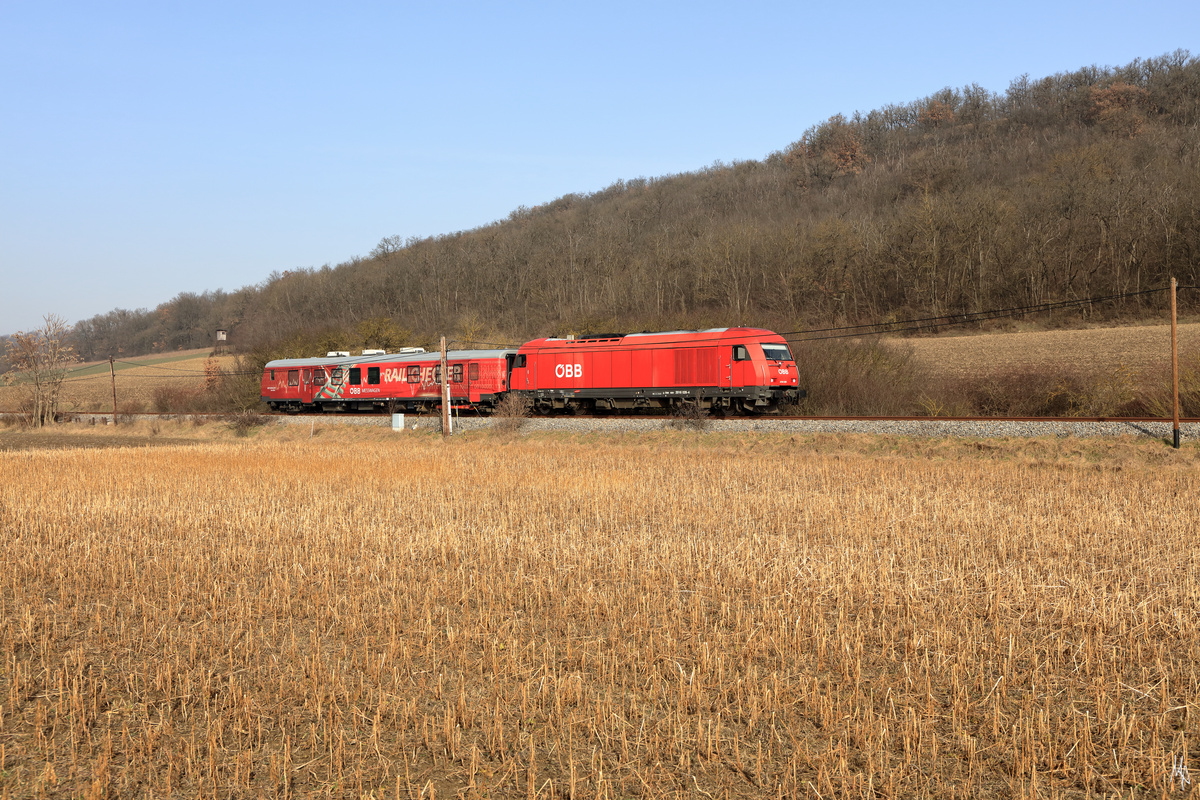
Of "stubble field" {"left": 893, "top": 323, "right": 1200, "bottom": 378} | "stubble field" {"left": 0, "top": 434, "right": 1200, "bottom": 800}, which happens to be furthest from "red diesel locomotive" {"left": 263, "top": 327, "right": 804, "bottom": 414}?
"stubble field" {"left": 0, "top": 434, "right": 1200, "bottom": 800}

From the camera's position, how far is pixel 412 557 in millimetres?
11859

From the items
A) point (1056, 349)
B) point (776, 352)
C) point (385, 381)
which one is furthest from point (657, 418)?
point (1056, 349)

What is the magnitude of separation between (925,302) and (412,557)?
49.5 m

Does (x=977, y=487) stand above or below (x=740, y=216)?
below

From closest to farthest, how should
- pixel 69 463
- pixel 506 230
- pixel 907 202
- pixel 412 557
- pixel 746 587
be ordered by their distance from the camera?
1. pixel 746 587
2. pixel 412 557
3. pixel 69 463
4. pixel 907 202
5. pixel 506 230

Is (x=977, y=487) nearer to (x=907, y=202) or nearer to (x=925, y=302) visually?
(x=925, y=302)

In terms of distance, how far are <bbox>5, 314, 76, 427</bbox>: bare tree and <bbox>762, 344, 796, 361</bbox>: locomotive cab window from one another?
1707 inches

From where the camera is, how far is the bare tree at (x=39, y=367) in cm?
4922

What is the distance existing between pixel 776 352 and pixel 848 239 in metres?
28.7

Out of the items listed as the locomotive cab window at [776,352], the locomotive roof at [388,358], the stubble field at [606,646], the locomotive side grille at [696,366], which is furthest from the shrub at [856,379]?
the stubble field at [606,646]

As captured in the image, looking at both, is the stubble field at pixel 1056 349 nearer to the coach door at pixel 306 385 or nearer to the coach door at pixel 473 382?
the coach door at pixel 473 382

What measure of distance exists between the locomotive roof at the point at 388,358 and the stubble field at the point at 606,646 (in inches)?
905

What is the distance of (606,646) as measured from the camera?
788 centimetres

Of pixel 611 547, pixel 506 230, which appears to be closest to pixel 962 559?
pixel 611 547
